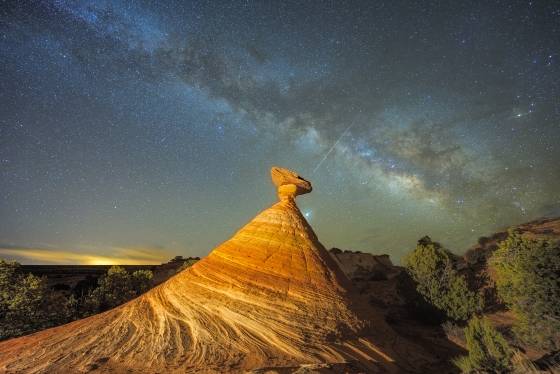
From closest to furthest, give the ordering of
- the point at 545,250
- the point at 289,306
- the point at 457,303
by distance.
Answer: the point at 289,306 < the point at 545,250 < the point at 457,303

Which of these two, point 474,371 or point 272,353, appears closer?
point 474,371

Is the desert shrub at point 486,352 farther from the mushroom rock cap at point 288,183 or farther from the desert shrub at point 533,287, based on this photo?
the mushroom rock cap at point 288,183

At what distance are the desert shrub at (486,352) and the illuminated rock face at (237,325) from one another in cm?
345

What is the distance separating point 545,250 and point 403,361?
9690 millimetres

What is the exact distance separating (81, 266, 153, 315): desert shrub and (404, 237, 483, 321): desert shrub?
95.9 ft

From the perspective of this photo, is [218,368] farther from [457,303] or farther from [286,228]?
[457,303]

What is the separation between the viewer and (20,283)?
63.6 feet

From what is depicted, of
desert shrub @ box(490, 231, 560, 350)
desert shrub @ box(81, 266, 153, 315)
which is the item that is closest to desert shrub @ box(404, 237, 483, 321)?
desert shrub @ box(490, 231, 560, 350)

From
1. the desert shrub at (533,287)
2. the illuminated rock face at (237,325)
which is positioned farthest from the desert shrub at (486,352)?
the desert shrub at (533,287)

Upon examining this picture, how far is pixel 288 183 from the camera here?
846 inches

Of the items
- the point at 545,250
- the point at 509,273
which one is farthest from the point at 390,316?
the point at 545,250

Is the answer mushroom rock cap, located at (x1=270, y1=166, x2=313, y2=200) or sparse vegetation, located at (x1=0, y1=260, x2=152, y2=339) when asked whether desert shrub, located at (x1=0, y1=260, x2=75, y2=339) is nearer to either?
sparse vegetation, located at (x1=0, y1=260, x2=152, y2=339)

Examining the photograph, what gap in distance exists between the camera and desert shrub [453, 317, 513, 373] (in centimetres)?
969

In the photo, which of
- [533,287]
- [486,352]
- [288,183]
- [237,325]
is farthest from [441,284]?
[237,325]
